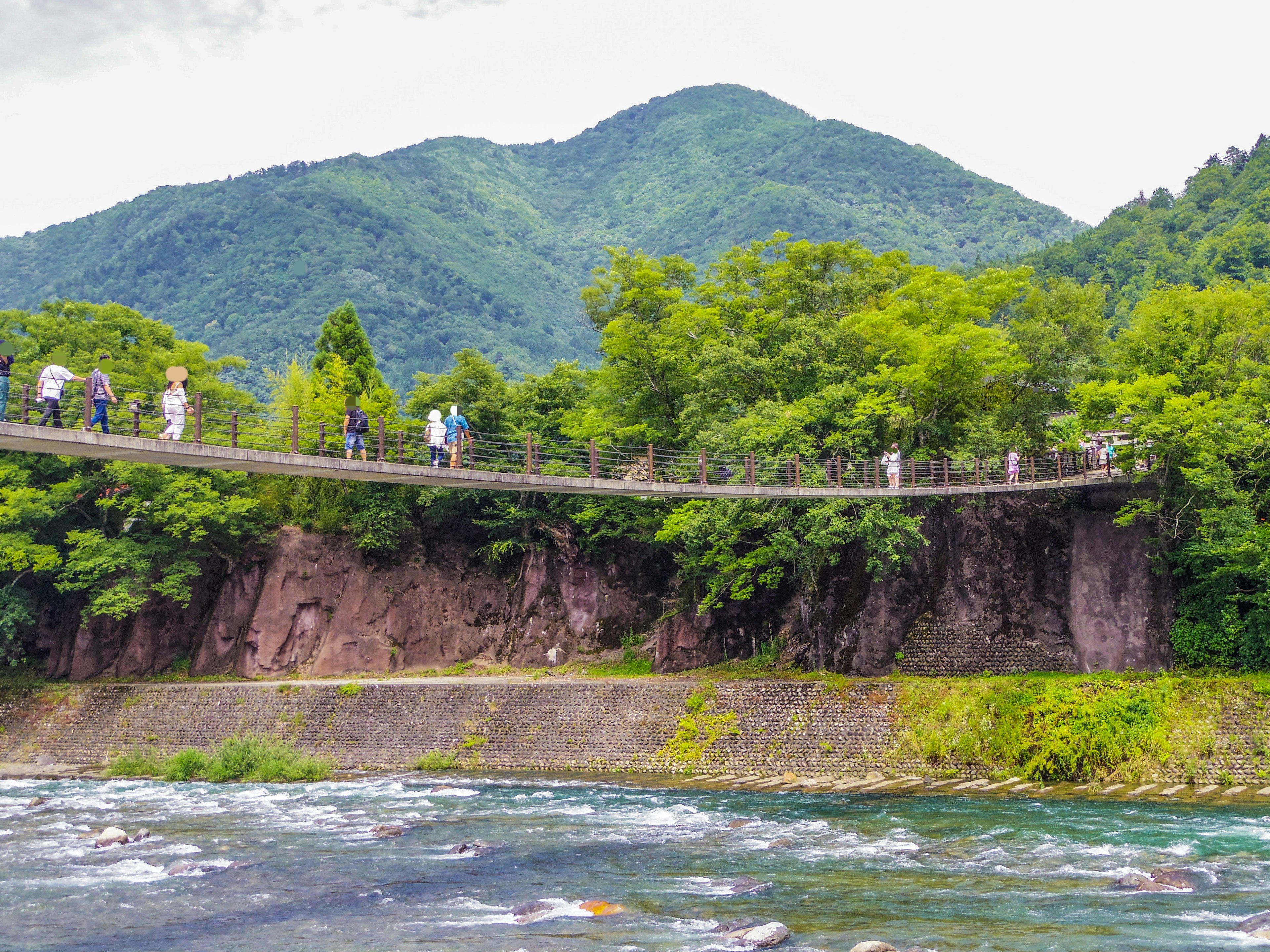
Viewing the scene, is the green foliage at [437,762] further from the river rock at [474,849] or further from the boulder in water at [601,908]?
the boulder in water at [601,908]

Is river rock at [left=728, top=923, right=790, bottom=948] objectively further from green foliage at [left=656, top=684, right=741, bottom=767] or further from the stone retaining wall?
green foliage at [left=656, top=684, right=741, bottom=767]

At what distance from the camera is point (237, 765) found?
2636cm

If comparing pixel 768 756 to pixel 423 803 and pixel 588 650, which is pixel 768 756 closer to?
pixel 423 803

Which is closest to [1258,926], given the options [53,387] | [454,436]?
[454,436]

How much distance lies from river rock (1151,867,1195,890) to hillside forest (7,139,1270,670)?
9.69 metres

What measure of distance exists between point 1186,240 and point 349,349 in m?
45.3

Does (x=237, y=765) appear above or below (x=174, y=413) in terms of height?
below

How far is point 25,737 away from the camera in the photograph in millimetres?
30453

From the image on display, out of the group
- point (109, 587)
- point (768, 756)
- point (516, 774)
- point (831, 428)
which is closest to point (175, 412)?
point (516, 774)

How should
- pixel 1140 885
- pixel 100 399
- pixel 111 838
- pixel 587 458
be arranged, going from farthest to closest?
pixel 587 458 < pixel 111 838 < pixel 100 399 < pixel 1140 885

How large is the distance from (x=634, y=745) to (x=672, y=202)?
133 meters

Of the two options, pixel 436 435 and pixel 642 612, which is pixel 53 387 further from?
pixel 642 612

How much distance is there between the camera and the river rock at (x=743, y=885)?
14938mm

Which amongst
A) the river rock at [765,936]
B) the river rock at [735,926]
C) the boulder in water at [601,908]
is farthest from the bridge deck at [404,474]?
the river rock at [765,936]
